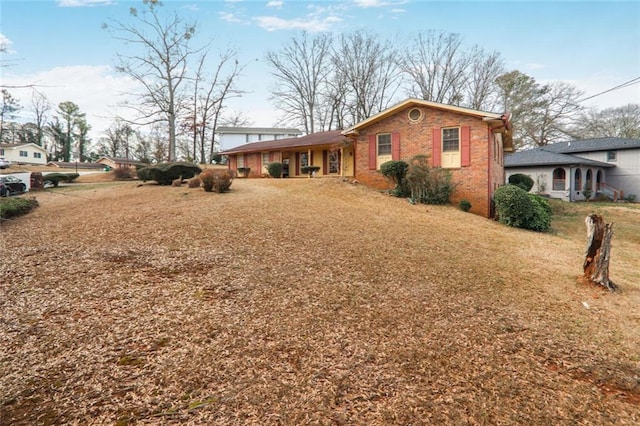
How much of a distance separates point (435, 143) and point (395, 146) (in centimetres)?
191

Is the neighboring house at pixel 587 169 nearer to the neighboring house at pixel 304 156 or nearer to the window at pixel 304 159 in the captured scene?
the neighboring house at pixel 304 156

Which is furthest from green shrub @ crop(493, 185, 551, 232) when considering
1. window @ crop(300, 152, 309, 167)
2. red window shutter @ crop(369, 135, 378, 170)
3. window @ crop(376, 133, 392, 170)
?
window @ crop(300, 152, 309, 167)

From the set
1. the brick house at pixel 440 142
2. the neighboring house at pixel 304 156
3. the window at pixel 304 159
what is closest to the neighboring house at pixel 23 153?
the neighboring house at pixel 304 156

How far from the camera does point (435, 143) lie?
13.9 meters

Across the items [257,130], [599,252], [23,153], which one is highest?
[257,130]

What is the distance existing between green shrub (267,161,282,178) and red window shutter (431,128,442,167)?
405 inches

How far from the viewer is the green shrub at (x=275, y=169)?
20.0 meters

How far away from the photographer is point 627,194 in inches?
957

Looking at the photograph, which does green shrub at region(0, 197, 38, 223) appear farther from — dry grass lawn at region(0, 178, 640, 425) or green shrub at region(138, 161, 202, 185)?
green shrub at region(138, 161, 202, 185)

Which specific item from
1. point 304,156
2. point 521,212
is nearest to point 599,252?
point 521,212

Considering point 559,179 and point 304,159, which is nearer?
point 304,159

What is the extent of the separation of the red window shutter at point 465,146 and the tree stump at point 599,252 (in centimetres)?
844

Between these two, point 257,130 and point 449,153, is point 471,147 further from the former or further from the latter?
point 257,130

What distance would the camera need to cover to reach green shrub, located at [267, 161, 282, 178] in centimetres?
2003
